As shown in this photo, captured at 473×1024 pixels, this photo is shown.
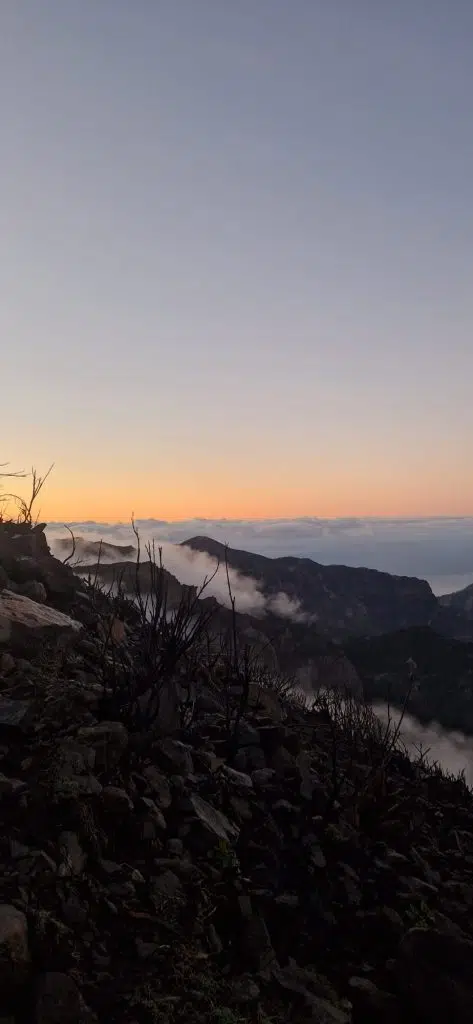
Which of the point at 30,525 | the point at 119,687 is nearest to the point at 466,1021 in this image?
the point at 119,687

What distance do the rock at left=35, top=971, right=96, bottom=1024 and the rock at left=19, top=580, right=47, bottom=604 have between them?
5596 millimetres

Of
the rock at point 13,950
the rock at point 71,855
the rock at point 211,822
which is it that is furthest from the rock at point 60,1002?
the rock at point 211,822

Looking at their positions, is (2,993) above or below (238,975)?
above

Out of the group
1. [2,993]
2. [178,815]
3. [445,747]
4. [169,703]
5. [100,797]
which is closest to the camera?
[2,993]

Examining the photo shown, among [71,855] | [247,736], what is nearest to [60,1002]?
[71,855]

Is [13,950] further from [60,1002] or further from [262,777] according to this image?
[262,777]

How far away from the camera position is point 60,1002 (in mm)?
3557

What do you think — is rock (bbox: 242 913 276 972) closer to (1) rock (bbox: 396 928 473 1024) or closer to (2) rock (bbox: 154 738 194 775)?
(1) rock (bbox: 396 928 473 1024)

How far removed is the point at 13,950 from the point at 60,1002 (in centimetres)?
35

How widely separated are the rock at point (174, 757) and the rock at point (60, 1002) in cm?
226

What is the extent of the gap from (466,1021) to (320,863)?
1580 mm

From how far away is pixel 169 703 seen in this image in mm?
6434

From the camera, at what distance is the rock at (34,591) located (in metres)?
8.91

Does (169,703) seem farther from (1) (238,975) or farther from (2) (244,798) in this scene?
(1) (238,975)
